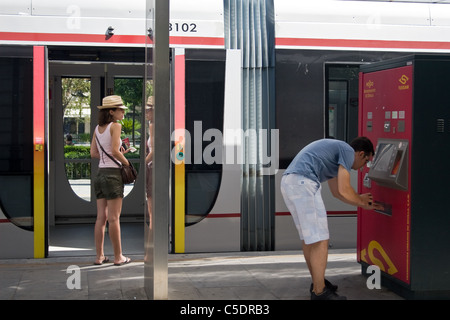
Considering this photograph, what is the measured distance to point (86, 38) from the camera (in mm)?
7066

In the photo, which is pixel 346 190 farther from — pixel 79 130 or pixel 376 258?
pixel 79 130

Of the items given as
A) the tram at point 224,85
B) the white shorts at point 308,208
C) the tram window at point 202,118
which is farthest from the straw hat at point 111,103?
the white shorts at point 308,208

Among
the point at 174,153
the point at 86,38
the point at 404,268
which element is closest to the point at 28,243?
the point at 174,153

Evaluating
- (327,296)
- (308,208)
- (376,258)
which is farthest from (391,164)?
(327,296)

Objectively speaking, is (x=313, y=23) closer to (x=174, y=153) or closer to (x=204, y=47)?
(x=204, y=47)

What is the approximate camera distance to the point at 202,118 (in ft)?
23.8

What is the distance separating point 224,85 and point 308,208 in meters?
2.40

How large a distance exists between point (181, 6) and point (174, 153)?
1564 mm

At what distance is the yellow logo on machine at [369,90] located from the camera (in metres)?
6.00

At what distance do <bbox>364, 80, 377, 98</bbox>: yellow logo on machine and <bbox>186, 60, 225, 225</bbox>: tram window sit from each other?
5.77ft

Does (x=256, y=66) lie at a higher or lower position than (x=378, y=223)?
higher

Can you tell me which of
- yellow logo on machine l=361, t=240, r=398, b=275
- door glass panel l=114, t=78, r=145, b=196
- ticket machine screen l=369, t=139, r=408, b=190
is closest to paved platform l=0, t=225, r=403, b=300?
yellow logo on machine l=361, t=240, r=398, b=275

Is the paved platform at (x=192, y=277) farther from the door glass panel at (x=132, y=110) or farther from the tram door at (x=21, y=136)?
the door glass panel at (x=132, y=110)

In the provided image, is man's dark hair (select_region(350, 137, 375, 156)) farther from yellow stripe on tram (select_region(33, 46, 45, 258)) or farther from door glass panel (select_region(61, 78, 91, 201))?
door glass panel (select_region(61, 78, 91, 201))
